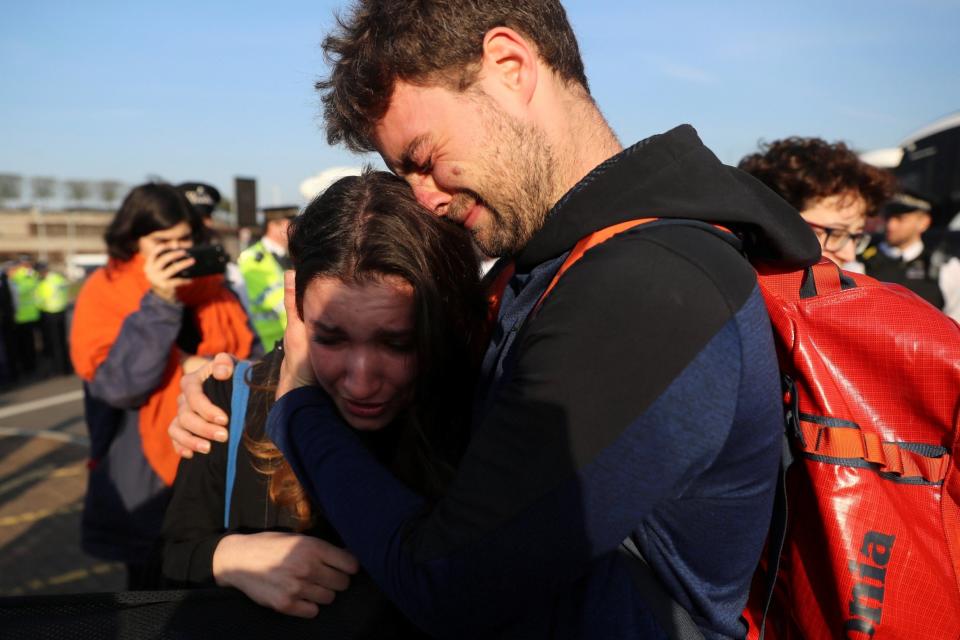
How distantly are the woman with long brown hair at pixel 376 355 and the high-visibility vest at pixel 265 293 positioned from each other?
13.0 feet

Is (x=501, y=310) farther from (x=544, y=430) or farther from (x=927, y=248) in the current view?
(x=927, y=248)

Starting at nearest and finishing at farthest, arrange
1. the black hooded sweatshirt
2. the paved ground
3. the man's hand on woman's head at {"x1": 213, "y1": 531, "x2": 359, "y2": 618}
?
1. the black hooded sweatshirt
2. the man's hand on woman's head at {"x1": 213, "y1": 531, "x2": 359, "y2": 618}
3. the paved ground

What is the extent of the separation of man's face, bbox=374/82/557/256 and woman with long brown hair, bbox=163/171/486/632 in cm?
19

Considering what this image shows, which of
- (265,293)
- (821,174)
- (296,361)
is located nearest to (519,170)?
(296,361)

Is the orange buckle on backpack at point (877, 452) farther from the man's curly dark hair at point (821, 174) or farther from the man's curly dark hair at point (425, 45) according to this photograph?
the man's curly dark hair at point (821, 174)

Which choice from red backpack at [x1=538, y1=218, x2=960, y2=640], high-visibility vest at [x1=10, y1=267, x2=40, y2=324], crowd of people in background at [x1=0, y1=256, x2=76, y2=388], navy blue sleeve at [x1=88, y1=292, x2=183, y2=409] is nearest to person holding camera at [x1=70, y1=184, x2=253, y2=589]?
navy blue sleeve at [x1=88, y1=292, x2=183, y2=409]

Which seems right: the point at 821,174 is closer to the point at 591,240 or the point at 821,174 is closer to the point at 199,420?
the point at 591,240

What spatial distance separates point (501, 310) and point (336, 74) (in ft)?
2.37

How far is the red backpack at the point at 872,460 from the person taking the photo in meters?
1.17

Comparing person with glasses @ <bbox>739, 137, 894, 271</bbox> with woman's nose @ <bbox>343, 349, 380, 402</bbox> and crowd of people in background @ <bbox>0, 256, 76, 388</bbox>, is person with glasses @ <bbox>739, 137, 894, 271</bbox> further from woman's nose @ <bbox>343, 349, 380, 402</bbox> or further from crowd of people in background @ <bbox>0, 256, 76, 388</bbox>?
crowd of people in background @ <bbox>0, 256, 76, 388</bbox>

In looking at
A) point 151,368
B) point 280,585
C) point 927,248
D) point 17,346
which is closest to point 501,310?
point 280,585

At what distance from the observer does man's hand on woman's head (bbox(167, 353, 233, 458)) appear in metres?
1.78

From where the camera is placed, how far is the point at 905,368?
46.3 inches

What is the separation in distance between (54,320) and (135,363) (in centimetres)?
1358
